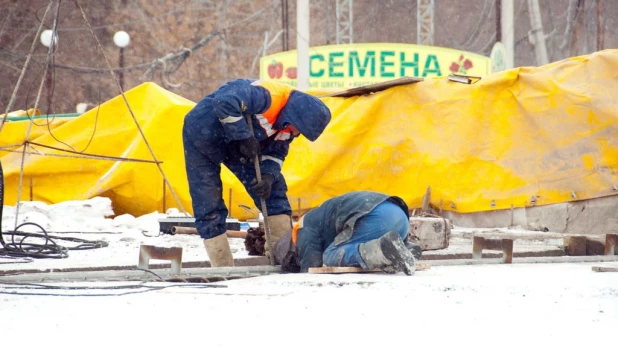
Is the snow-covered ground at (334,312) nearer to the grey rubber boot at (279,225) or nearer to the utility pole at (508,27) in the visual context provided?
the grey rubber boot at (279,225)

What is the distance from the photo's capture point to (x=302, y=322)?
270 cm

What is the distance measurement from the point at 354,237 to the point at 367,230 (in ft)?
0.28

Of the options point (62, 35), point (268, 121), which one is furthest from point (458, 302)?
point (62, 35)

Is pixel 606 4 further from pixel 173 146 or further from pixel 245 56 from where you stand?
pixel 173 146

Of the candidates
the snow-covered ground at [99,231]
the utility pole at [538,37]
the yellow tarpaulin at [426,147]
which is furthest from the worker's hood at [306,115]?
the utility pole at [538,37]

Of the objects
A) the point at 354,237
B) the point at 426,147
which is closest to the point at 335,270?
the point at 354,237

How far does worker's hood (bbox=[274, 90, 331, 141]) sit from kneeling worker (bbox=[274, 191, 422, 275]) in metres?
0.62

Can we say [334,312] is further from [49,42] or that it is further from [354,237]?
[49,42]

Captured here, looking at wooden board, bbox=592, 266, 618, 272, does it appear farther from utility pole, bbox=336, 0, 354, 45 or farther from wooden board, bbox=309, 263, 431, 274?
utility pole, bbox=336, 0, 354, 45

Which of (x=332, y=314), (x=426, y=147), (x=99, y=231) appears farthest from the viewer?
(x=426, y=147)

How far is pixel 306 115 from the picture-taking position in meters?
4.92

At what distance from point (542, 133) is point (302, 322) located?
5582 mm

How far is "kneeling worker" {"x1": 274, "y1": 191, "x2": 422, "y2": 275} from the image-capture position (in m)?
4.11

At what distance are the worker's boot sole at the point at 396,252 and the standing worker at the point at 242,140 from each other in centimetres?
111
